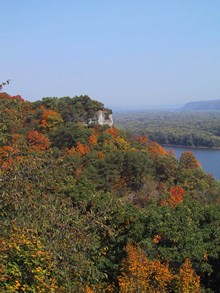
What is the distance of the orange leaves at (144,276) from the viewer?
423cm

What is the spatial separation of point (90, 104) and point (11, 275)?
21.3 m

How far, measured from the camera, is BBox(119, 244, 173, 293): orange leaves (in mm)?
4230

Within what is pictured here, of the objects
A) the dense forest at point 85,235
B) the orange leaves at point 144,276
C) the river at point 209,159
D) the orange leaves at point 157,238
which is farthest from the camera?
the river at point 209,159

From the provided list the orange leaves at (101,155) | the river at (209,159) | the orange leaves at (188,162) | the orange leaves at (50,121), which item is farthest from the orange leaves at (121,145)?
the river at (209,159)

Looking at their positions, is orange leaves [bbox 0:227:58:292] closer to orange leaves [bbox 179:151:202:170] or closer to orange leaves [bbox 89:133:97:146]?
orange leaves [bbox 89:133:97:146]

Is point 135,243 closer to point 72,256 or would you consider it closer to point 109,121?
point 72,256

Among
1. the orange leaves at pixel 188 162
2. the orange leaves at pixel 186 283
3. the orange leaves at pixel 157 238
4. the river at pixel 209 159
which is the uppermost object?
the orange leaves at pixel 157 238

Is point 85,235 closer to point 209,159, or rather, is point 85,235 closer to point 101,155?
point 101,155

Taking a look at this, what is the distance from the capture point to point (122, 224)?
20.8 feet

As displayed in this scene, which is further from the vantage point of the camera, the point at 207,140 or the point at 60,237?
the point at 207,140

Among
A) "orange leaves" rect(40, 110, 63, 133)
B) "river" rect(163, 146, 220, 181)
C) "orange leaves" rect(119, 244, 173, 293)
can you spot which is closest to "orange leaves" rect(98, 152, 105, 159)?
"orange leaves" rect(40, 110, 63, 133)

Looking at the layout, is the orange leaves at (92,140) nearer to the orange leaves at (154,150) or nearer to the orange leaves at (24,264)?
the orange leaves at (154,150)

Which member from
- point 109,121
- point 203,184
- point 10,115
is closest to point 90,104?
point 109,121

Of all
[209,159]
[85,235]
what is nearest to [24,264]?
[85,235]
